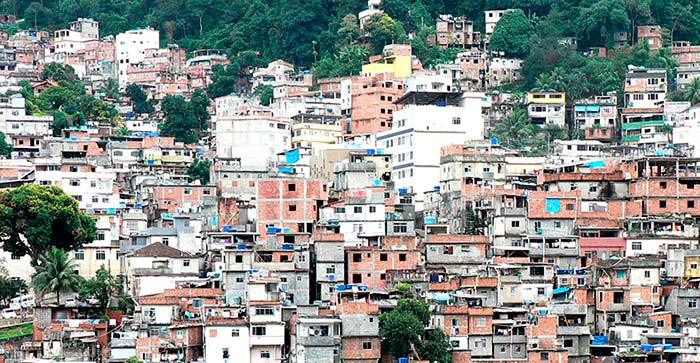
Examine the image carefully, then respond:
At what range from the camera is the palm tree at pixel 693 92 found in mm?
83500

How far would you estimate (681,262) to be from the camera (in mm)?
59406

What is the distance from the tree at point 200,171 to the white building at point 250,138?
1.62 m

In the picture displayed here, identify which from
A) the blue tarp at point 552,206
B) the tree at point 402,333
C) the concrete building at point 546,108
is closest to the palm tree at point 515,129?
the concrete building at point 546,108

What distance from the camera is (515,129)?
82.8 meters

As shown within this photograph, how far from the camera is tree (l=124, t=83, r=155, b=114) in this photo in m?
95.6

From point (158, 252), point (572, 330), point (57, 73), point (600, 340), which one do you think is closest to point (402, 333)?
point (572, 330)

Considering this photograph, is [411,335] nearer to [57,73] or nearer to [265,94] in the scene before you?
[265,94]

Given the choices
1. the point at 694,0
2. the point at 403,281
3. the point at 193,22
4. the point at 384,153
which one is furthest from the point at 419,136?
the point at 193,22

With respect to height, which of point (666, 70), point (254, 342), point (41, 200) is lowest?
point (254, 342)

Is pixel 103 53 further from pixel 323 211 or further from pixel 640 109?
pixel 323 211

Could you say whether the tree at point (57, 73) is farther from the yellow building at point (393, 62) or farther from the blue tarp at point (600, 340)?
the blue tarp at point (600, 340)

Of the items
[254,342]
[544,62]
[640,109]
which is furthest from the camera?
[544,62]

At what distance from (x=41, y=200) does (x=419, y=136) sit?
16.4m

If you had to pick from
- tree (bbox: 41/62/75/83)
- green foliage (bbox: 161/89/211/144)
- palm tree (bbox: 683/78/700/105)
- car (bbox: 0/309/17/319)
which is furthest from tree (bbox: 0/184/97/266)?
tree (bbox: 41/62/75/83)
